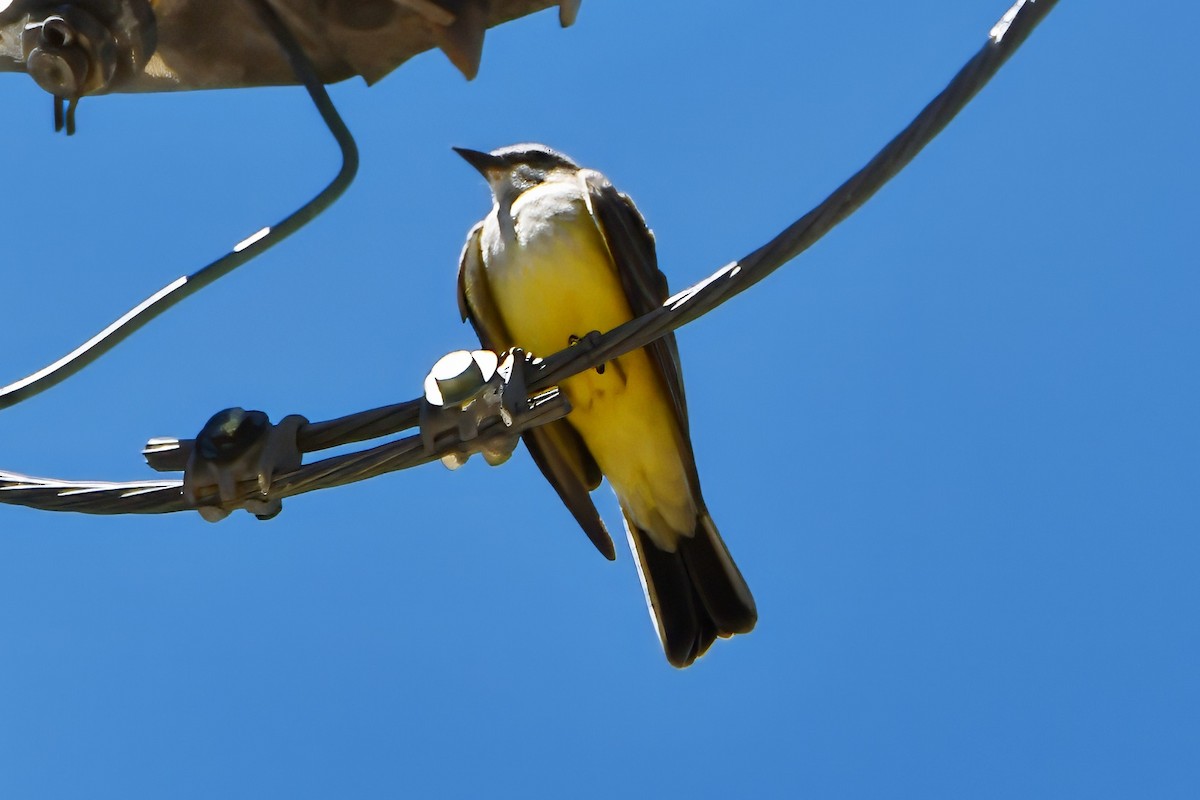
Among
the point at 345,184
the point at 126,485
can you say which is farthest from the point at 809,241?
the point at 126,485

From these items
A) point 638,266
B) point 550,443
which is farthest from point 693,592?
point 638,266

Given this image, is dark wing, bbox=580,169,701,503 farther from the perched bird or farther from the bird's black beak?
the bird's black beak

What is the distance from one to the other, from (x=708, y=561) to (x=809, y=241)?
3070 millimetres

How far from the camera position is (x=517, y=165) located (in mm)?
6645

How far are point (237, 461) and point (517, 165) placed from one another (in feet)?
12.3

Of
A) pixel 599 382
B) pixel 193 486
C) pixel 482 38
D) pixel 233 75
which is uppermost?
pixel 599 382

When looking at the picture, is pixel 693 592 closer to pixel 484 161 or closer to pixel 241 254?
pixel 484 161

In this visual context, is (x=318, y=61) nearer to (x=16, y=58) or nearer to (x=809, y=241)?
(x=16, y=58)

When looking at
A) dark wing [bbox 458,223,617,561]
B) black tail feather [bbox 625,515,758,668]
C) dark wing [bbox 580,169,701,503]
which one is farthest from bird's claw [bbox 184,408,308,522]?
black tail feather [bbox 625,515,758,668]

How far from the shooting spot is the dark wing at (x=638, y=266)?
5.46 m

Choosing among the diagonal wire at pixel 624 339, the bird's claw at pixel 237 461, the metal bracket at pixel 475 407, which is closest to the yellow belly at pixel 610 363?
the diagonal wire at pixel 624 339

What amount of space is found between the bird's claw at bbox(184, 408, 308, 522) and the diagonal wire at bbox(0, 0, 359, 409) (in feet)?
0.91

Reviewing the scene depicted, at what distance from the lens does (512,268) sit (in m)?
5.70

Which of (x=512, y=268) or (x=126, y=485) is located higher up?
(x=512, y=268)
